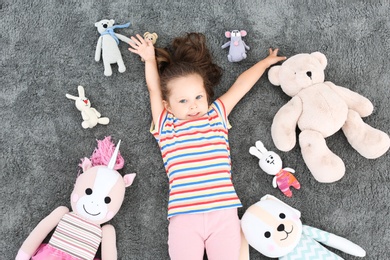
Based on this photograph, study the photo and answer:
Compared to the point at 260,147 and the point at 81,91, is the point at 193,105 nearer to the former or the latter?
the point at 260,147

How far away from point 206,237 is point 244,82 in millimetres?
513

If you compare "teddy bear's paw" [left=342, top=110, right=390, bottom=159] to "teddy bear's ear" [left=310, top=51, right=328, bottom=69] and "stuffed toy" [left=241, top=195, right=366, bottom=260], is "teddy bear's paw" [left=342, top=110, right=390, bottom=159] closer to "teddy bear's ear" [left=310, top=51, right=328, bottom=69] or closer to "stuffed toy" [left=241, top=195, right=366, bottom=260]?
"teddy bear's ear" [left=310, top=51, right=328, bottom=69]

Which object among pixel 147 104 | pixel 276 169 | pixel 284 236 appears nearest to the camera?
pixel 284 236

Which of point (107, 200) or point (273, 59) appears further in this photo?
point (273, 59)

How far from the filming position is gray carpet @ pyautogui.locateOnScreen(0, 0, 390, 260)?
1378 millimetres

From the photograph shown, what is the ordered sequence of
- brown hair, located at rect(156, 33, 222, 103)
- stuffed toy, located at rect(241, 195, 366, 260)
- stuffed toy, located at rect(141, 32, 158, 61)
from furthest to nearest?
stuffed toy, located at rect(141, 32, 158, 61) → brown hair, located at rect(156, 33, 222, 103) → stuffed toy, located at rect(241, 195, 366, 260)

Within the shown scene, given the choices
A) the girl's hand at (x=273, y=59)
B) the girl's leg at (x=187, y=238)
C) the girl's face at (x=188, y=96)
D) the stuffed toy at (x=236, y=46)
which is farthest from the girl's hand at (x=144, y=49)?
the girl's leg at (x=187, y=238)

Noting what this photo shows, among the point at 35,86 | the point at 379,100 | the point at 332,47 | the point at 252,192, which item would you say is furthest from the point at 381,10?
the point at 35,86

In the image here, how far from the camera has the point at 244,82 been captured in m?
1.42

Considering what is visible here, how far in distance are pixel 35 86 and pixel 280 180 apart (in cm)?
88

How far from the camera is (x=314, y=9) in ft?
5.01

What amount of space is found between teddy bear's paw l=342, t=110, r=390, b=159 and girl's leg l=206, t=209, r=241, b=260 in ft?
1.50

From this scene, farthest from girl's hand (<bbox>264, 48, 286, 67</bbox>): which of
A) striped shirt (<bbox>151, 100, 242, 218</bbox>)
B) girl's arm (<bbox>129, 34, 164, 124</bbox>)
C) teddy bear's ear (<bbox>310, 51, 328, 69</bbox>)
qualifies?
girl's arm (<bbox>129, 34, 164, 124</bbox>)

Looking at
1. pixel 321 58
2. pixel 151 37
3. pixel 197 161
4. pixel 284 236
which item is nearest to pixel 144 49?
pixel 151 37
